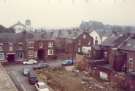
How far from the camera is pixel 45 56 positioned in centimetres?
2844

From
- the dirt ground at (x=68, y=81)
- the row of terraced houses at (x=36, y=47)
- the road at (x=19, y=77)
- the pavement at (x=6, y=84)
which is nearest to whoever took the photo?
the pavement at (x=6, y=84)

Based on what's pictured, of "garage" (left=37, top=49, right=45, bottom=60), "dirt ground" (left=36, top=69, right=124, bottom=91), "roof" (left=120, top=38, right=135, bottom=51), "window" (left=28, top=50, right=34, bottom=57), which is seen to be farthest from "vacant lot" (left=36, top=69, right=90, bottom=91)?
"garage" (left=37, top=49, right=45, bottom=60)

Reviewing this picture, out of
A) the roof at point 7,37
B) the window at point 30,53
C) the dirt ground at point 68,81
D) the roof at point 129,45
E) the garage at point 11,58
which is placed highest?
the roof at point 7,37

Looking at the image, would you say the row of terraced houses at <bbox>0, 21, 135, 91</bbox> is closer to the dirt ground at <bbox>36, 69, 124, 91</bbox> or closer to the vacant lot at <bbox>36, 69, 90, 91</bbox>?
the dirt ground at <bbox>36, 69, 124, 91</bbox>

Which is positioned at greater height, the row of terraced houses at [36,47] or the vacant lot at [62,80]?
the row of terraced houses at [36,47]

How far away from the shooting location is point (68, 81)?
1875 centimetres

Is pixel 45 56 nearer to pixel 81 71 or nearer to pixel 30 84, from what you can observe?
pixel 81 71

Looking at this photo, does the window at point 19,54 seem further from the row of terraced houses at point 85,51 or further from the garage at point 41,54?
the garage at point 41,54

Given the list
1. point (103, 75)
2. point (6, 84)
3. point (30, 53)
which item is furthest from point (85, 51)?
point (6, 84)

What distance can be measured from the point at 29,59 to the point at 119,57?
443 inches

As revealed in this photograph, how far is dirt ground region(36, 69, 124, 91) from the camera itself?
16837 mm

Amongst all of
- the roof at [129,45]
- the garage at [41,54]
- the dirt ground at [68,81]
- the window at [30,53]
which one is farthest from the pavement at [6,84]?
the garage at [41,54]

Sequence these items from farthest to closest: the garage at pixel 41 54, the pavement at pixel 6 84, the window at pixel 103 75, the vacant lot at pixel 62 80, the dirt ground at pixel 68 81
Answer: the garage at pixel 41 54
the window at pixel 103 75
the vacant lot at pixel 62 80
the dirt ground at pixel 68 81
the pavement at pixel 6 84

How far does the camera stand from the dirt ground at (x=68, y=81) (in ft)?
55.2
